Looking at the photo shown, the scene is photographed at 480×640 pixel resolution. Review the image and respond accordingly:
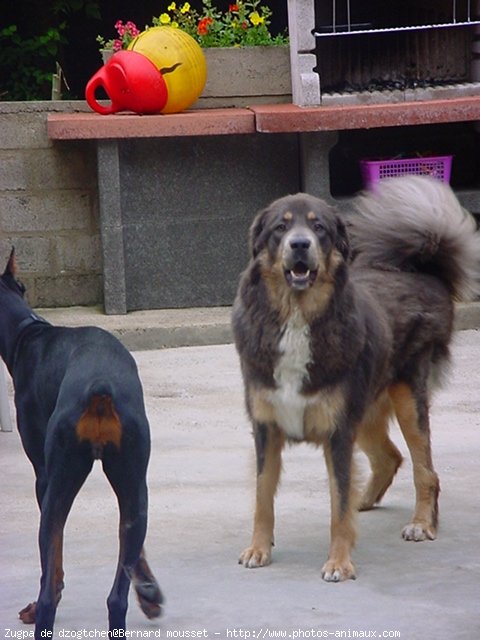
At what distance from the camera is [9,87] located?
9.68m

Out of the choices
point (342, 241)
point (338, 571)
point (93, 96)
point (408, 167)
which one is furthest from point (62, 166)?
point (338, 571)

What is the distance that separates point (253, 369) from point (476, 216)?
4.36m

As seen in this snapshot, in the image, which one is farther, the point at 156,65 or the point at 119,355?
the point at 156,65

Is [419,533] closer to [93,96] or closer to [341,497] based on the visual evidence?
[341,497]

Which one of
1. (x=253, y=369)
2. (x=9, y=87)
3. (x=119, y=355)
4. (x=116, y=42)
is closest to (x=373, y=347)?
(x=253, y=369)

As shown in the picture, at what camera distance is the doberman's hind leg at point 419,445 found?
4938 mm

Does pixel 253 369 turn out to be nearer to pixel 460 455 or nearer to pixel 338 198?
pixel 460 455

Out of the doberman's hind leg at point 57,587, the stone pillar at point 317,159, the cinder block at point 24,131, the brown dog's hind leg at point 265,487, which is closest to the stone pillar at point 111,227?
the cinder block at point 24,131

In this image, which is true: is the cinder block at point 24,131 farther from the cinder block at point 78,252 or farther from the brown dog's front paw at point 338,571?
the brown dog's front paw at point 338,571

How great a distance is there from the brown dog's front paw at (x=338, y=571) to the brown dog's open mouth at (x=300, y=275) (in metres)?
0.98

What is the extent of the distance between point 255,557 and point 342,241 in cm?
118

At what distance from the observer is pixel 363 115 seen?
7.91 m

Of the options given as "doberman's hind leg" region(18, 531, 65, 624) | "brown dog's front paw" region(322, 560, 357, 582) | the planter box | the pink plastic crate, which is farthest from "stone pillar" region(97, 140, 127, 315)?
"doberman's hind leg" region(18, 531, 65, 624)

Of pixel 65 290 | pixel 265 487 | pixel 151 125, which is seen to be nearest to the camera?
pixel 265 487
